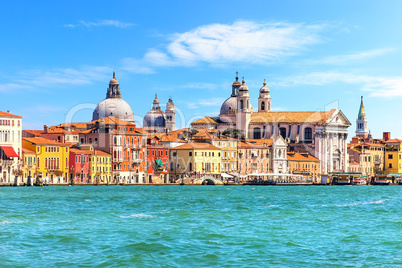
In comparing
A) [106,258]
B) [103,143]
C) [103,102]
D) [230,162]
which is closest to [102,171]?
[103,143]

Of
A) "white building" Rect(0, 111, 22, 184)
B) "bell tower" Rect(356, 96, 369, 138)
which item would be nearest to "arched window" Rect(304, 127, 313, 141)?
"white building" Rect(0, 111, 22, 184)

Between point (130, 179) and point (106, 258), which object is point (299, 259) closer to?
point (106, 258)

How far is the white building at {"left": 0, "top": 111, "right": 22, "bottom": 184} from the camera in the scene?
6144 cm

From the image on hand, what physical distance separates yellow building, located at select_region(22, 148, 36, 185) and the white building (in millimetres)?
693

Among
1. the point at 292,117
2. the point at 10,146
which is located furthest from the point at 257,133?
the point at 10,146

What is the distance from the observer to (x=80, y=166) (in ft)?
229

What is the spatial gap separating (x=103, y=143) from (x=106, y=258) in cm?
5807

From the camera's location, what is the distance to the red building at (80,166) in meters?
68.9

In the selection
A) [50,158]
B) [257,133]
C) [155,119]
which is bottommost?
[50,158]

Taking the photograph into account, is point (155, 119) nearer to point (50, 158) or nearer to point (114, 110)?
point (114, 110)

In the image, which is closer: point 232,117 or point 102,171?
point 102,171

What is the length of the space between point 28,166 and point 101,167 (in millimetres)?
Result: 10058

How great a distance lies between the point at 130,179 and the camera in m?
75.9

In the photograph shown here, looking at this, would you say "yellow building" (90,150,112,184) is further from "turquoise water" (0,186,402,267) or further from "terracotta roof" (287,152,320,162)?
"turquoise water" (0,186,402,267)
